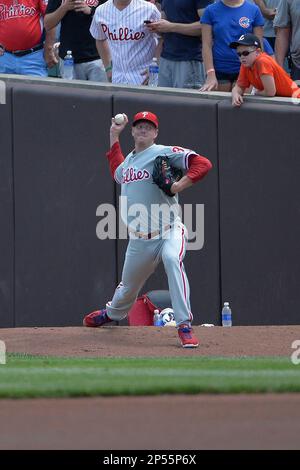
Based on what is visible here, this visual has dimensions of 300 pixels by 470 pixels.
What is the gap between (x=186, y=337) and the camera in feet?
33.6

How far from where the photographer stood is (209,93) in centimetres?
1299

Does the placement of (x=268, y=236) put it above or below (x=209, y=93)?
below

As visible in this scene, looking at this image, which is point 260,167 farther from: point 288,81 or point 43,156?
point 43,156

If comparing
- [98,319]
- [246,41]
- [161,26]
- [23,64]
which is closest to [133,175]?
[98,319]

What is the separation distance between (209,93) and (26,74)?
1977 mm

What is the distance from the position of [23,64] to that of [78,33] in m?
0.69

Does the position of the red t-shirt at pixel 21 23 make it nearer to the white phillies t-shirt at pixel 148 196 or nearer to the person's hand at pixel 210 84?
the person's hand at pixel 210 84

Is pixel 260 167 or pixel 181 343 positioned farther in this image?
pixel 260 167

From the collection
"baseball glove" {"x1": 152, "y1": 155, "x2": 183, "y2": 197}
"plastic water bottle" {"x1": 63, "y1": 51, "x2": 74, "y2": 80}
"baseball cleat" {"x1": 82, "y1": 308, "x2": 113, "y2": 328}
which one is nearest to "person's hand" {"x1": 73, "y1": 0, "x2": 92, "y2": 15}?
"plastic water bottle" {"x1": 63, "y1": 51, "x2": 74, "y2": 80}

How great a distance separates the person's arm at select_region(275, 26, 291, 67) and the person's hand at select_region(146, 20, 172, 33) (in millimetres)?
1228

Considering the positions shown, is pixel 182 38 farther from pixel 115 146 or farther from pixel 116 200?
pixel 115 146

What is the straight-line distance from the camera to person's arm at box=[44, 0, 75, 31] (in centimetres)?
1329
